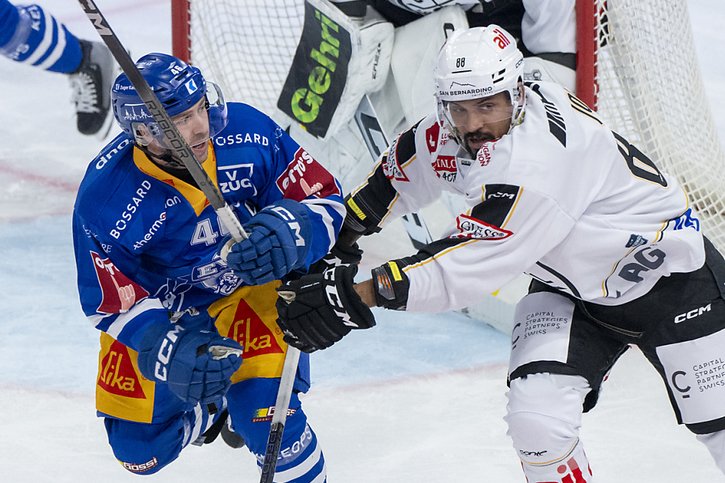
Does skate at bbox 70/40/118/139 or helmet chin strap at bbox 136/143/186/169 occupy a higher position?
helmet chin strap at bbox 136/143/186/169

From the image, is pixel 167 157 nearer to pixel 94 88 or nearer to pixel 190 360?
pixel 190 360

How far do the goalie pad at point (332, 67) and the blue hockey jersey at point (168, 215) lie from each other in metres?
1.41

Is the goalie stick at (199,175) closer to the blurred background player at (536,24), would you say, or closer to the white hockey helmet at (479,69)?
the white hockey helmet at (479,69)

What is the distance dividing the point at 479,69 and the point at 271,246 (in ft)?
1.73

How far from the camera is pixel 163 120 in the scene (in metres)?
2.12

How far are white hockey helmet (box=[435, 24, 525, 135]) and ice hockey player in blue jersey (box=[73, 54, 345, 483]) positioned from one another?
0.41 m

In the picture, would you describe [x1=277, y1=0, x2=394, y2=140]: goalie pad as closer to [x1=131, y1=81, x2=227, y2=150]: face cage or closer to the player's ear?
[x1=131, y1=81, x2=227, y2=150]: face cage

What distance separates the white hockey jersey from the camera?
7.00 ft

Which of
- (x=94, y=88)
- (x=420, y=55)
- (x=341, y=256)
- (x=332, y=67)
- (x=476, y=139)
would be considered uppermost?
A: (x=476, y=139)

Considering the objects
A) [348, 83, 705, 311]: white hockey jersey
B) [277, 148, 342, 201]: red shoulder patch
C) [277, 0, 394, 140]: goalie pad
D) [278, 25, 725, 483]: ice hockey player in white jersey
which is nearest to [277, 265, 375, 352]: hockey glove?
[278, 25, 725, 483]: ice hockey player in white jersey

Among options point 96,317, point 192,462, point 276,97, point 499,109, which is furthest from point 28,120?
point 499,109

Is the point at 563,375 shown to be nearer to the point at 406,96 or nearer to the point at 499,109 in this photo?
the point at 499,109

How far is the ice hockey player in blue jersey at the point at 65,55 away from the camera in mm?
4164

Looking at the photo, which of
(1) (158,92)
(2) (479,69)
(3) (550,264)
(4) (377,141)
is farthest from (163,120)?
(4) (377,141)
